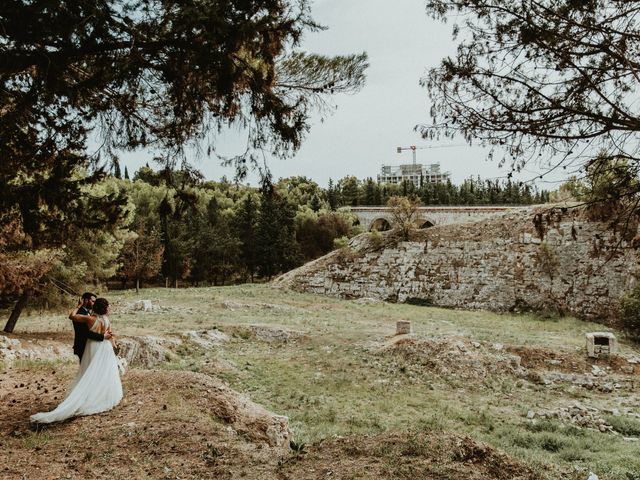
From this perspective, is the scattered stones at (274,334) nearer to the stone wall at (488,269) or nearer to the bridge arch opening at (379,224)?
the stone wall at (488,269)

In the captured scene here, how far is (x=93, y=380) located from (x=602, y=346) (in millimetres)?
14871

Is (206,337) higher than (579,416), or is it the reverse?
(206,337)

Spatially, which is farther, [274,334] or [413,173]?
[413,173]

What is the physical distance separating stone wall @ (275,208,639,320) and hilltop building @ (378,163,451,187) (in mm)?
115947

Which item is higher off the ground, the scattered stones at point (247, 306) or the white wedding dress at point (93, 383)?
the white wedding dress at point (93, 383)

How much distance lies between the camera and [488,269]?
2827 cm

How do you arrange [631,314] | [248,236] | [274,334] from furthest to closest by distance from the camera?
1. [248,236]
2. [631,314]
3. [274,334]

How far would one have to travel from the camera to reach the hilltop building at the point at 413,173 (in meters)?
150

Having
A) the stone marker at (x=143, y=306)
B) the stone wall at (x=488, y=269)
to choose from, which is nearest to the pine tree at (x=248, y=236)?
the stone wall at (x=488, y=269)

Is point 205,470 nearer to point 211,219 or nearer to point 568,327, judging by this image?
point 568,327

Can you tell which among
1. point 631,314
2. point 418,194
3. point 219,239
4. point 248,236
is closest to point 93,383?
point 631,314

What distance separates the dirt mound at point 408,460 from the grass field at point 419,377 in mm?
720

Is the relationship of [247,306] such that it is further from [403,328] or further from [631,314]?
[631,314]

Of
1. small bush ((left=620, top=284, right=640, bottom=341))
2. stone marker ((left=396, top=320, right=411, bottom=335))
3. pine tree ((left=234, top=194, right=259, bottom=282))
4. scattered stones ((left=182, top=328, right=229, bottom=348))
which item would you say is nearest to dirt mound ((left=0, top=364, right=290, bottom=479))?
scattered stones ((left=182, top=328, right=229, bottom=348))
